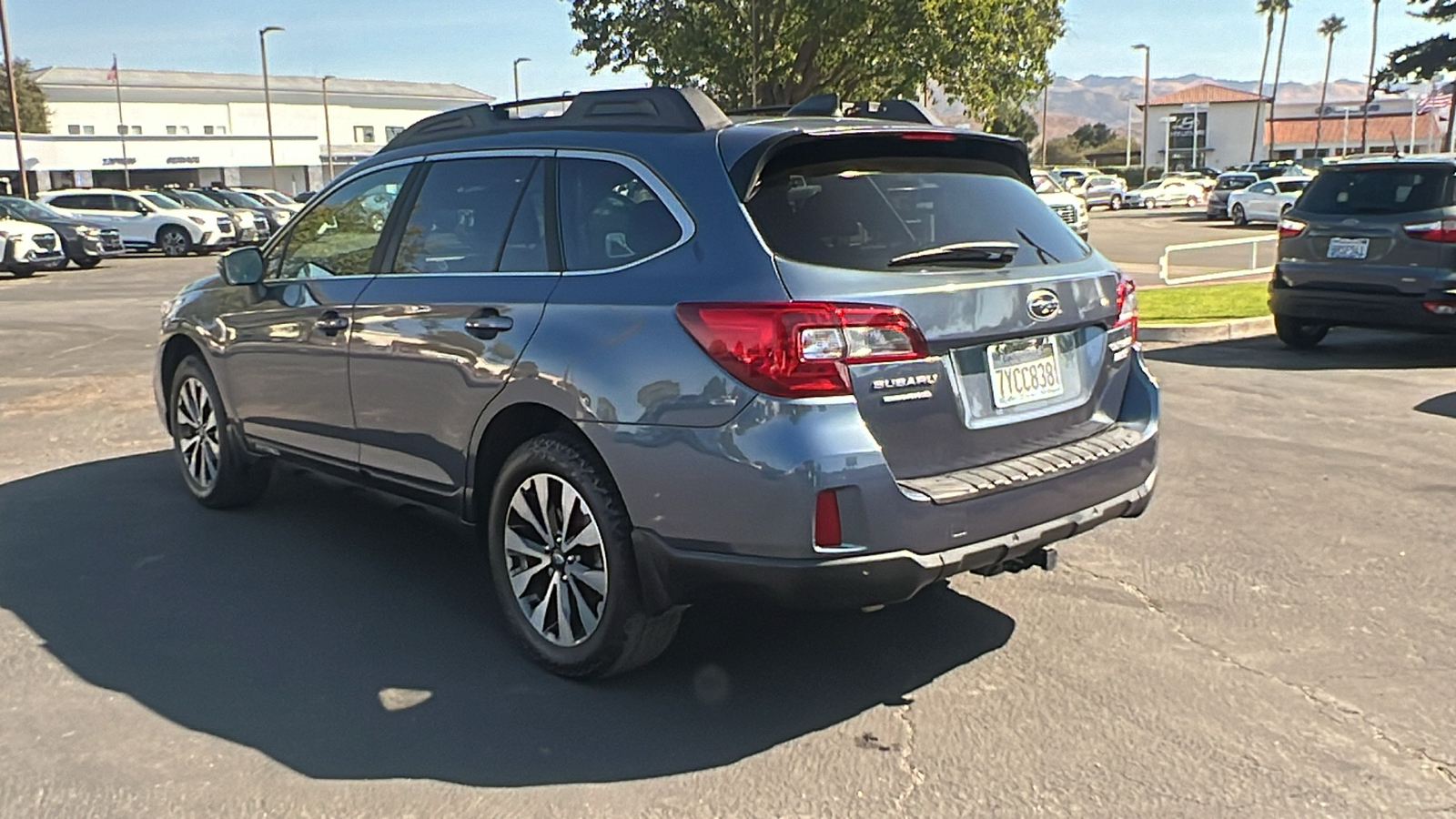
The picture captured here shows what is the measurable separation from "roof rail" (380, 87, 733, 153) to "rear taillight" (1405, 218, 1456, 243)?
758cm

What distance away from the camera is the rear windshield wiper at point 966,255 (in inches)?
147

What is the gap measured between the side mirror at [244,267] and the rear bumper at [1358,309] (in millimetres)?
8277

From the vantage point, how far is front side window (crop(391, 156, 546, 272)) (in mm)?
4383

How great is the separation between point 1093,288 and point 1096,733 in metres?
1.45

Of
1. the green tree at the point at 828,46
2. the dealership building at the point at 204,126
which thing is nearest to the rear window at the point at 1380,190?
the green tree at the point at 828,46

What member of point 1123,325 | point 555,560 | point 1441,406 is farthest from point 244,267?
point 1441,406

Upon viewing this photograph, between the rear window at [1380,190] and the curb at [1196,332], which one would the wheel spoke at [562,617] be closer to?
the rear window at [1380,190]

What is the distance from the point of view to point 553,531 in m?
4.02

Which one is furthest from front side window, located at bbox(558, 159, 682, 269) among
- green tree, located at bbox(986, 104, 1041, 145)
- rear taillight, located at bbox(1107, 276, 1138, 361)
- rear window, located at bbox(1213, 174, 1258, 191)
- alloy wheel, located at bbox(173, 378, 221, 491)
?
green tree, located at bbox(986, 104, 1041, 145)

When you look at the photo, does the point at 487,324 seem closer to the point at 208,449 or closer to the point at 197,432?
the point at 208,449

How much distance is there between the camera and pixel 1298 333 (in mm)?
10930

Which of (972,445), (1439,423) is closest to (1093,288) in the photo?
(972,445)

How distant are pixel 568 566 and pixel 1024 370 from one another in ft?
5.11

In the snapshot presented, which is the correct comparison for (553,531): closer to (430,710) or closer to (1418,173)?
(430,710)
